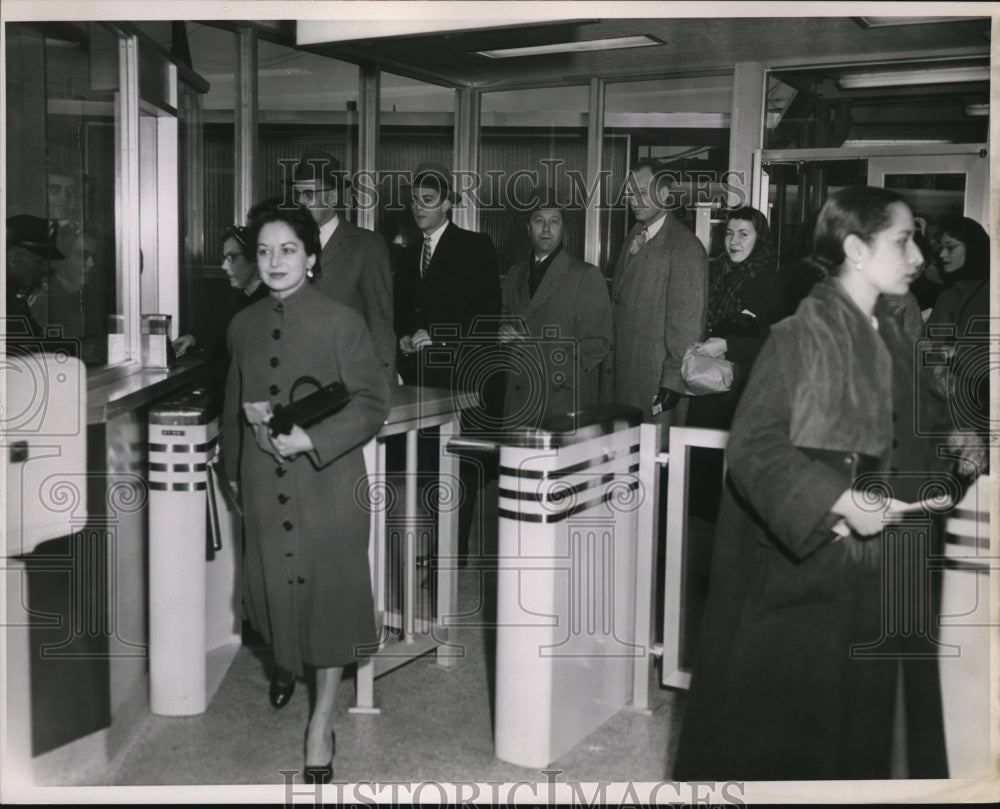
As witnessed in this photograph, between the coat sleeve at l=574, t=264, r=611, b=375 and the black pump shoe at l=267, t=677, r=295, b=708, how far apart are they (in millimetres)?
1555

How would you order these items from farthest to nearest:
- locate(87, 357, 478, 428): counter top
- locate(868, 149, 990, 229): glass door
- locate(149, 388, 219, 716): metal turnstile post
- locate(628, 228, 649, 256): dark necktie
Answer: locate(868, 149, 990, 229): glass door < locate(628, 228, 649, 256): dark necktie < locate(149, 388, 219, 716): metal turnstile post < locate(87, 357, 478, 428): counter top

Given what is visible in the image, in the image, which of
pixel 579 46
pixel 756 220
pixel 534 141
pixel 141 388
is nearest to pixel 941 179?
pixel 756 220

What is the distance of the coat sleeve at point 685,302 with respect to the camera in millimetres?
3729

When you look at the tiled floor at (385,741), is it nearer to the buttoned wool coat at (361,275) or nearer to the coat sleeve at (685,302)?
the buttoned wool coat at (361,275)

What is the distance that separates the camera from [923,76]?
4664 millimetres

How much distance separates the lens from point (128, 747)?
2.79 m

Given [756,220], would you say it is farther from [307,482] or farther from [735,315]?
[307,482]

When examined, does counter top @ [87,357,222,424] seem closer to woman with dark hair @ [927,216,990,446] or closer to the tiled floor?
the tiled floor

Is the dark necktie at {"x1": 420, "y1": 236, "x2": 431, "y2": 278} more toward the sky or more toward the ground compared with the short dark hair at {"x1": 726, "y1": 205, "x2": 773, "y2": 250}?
more toward the ground

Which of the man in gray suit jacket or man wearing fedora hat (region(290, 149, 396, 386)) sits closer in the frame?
man wearing fedora hat (region(290, 149, 396, 386))

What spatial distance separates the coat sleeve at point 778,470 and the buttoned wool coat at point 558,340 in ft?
5.62

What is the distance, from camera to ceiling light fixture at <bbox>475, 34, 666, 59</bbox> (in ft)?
15.4

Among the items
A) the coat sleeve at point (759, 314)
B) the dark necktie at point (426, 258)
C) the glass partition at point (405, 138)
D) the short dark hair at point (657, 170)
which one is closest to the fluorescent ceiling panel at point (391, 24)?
the coat sleeve at point (759, 314)

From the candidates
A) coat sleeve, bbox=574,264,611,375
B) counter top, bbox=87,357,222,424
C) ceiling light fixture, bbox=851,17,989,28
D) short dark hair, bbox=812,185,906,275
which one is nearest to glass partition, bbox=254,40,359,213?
counter top, bbox=87,357,222,424
